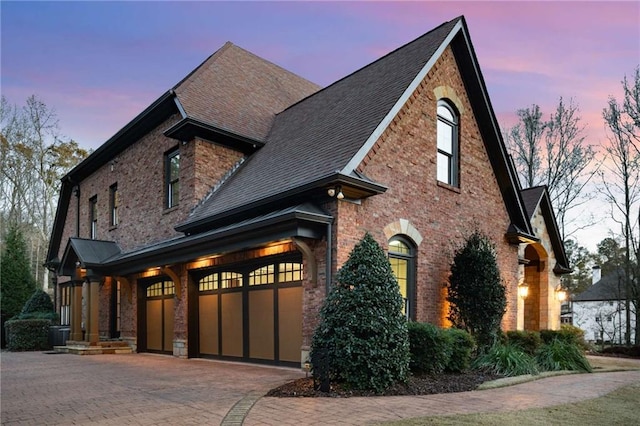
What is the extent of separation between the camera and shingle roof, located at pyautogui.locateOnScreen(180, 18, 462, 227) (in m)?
11.4

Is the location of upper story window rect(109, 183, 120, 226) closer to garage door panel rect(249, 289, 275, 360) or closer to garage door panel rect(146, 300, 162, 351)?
garage door panel rect(146, 300, 162, 351)

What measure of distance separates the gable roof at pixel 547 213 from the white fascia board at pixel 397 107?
8467 mm

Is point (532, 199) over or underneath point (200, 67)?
underneath

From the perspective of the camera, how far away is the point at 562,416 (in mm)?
6602

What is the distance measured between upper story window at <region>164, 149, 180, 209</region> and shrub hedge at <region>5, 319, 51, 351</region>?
8384mm

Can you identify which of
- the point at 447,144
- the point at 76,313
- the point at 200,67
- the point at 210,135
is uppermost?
the point at 200,67

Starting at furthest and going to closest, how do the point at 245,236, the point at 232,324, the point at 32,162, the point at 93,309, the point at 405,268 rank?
the point at 32,162
the point at 93,309
the point at 232,324
the point at 405,268
the point at 245,236

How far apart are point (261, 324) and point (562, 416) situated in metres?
7.21

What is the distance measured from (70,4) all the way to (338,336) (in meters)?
11.0

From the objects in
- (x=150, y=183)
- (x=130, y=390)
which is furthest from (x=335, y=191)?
(x=150, y=183)

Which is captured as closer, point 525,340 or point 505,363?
point 505,363

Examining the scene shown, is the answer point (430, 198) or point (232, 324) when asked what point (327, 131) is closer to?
point (430, 198)

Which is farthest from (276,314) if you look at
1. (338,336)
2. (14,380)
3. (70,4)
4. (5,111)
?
(5,111)

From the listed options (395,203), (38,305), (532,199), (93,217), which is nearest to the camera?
(395,203)
